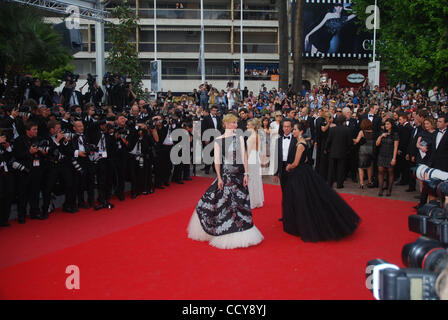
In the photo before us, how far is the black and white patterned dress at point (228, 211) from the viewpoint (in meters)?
6.34

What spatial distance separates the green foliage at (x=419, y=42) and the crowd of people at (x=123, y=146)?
10103 millimetres

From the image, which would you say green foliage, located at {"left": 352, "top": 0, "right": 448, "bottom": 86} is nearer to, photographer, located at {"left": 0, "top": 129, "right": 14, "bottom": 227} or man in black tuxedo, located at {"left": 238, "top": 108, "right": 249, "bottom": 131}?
man in black tuxedo, located at {"left": 238, "top": 108, "right": 249, "bottom": 131}

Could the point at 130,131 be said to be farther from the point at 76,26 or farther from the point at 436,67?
the point at 436,67

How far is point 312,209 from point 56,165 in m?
4.78

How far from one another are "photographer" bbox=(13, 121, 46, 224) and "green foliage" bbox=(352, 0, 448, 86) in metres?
18.0

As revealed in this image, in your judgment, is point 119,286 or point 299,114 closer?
point 119,286

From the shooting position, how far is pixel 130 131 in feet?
32.1

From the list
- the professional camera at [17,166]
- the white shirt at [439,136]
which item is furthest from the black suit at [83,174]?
the white shirt at [439,136]

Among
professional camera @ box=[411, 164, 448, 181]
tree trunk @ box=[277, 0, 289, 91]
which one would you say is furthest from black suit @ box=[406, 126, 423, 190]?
tree trunk @ box=[277, 0, 289, 91]

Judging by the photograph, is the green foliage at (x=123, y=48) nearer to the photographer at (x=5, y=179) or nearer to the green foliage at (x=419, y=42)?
the photographer at (x=5, y=179)

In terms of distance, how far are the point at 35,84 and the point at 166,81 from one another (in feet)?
93.6

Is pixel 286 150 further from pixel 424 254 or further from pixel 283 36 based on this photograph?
pixel 283 36

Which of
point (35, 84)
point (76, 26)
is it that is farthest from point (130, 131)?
point (76, 26)

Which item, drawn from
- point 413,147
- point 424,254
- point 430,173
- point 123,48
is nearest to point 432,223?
point 424,254
